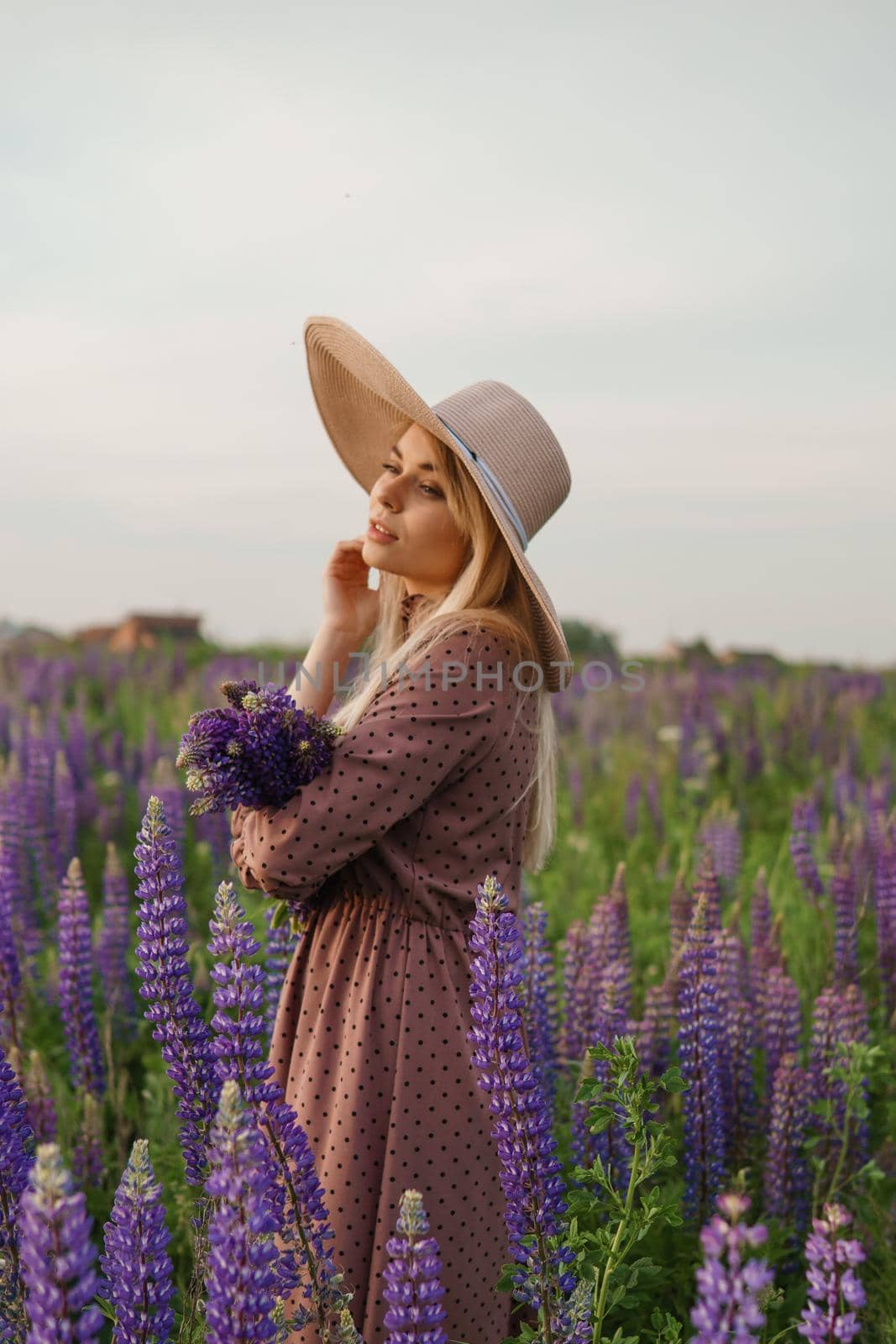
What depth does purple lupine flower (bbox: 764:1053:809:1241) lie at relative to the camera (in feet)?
12.9

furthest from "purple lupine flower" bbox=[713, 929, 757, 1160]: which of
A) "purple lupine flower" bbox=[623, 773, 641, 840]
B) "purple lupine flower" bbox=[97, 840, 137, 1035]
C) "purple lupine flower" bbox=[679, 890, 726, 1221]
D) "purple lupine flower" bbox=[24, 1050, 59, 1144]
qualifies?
"purple lupine flower" bbox=[623, 773, 641, 840]

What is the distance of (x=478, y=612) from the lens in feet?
10.4

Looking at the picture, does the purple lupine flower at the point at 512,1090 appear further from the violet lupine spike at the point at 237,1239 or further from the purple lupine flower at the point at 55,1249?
the purple lupine flower at the point at 55,1249

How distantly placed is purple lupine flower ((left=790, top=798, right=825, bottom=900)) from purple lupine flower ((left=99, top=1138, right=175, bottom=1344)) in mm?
4323

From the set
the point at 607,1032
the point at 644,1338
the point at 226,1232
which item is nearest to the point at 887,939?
the point at 607,1032

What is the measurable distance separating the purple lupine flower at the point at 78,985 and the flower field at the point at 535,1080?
0.01 meters

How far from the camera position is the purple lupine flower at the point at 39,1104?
3.80 metres

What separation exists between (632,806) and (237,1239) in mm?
6972

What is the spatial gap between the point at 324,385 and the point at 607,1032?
2.20 metres

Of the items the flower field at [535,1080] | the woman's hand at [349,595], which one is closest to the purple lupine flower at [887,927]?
the flower field at [535,1080]

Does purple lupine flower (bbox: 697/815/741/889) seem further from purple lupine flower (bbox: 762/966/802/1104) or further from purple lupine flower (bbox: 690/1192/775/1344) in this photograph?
purple lupine flower (bbox: 690/1192/775/1344)

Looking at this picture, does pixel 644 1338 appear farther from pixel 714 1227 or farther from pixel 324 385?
pixel 324 385

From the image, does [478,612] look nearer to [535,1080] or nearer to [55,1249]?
[535,1080]

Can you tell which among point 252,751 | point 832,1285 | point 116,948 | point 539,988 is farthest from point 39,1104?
point 832,1285
